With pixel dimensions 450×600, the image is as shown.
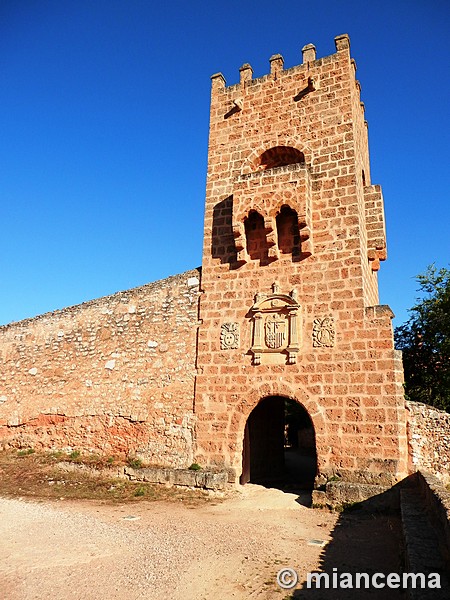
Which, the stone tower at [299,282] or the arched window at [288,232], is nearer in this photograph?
the stone tower at [299,282]

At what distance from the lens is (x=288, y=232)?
9859 mm

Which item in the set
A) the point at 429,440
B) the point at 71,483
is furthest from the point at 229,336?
the point at 71,483

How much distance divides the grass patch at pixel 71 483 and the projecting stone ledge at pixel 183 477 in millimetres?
125

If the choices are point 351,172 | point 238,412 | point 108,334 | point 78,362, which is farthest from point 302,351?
point 78,362

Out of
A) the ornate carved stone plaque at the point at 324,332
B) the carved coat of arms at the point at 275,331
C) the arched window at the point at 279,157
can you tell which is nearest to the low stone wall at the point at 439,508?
the ornate carved stone plaque at the point at 324,332

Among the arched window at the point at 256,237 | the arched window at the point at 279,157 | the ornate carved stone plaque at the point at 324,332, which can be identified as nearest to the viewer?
the ornate carved stone plaque at the point at 324,332

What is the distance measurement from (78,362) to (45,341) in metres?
1.54

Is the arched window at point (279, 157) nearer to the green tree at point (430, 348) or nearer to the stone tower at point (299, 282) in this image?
the stone tower at point (299, 282)

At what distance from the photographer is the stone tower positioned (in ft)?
27.5

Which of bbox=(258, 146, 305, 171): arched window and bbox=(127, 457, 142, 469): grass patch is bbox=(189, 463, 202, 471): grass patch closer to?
bbox=(127, 457, 142, 469): grass patch

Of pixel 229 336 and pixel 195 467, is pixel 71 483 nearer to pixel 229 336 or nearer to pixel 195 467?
pixel 195 467

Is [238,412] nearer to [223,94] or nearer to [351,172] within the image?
[351,172]

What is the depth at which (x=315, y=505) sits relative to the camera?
7859 mm

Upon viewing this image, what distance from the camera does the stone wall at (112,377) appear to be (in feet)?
33.3
